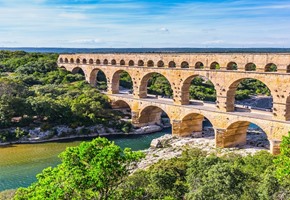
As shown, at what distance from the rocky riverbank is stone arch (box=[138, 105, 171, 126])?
6.84 m

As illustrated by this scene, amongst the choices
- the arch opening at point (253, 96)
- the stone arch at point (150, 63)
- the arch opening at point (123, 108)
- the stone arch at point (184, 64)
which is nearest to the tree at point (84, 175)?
the stone arch at point (184, 64)

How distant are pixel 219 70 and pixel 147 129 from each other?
42.8 ft

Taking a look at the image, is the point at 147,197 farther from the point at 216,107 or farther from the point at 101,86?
the point at 101,86

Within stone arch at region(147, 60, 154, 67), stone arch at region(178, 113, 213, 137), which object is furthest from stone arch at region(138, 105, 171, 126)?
stone arch at region(178, 113, 213, 137)

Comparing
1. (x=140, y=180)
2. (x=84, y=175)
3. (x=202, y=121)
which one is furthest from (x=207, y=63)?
(x=84, y=175)

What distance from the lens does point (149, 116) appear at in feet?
146

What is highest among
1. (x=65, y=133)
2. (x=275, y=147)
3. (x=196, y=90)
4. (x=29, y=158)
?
(x=196, y=90)

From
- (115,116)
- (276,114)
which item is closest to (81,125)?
(115,116)

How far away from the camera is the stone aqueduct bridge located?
2958 cm

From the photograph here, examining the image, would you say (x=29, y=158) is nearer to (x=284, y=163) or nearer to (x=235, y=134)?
(x=235, y=134)

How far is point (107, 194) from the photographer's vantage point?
13984 millimetres

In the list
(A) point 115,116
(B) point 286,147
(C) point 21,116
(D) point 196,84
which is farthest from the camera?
(D) point 196,84

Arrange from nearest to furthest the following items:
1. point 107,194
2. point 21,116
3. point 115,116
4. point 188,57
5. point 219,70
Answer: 1. point 107,194
2. point 219,70
3. point 188,57
4. point 21,116
5. point 115,116

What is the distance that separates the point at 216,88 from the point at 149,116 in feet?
40.5
